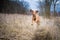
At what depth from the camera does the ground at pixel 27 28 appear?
2215 mm

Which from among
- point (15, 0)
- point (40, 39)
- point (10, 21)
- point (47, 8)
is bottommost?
point (40, 39)

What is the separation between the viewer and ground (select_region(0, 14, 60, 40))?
2215mm

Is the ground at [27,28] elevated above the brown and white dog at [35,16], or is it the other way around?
the brown and white dog at [35,16]

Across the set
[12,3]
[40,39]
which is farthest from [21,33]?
[12,3]

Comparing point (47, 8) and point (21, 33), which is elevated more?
point (47, 8)

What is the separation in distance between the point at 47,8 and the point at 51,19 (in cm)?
18

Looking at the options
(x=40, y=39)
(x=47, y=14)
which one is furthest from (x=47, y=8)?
(x=40, y=39)

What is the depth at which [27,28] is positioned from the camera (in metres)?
2.24

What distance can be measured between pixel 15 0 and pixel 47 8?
0.52 metres

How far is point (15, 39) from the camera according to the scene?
7.20 ft

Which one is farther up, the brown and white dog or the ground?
the brown and white dog

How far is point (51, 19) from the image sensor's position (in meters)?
2.26

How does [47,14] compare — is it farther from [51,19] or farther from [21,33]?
[21,33]

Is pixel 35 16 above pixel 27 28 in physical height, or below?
above
